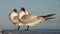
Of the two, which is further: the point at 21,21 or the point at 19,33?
the point at 21,21

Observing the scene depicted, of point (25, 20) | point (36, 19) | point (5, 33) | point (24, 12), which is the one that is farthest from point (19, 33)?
point (24, 12)

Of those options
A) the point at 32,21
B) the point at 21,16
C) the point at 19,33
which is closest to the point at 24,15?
the point at 21,16

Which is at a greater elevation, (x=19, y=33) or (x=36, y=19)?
(x=36, y=19)

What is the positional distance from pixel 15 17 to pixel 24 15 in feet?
0.63

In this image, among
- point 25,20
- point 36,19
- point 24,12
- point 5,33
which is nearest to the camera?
point 5,33

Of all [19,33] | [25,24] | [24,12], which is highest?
[24,12]

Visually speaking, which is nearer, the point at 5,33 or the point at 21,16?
the point at 5,33

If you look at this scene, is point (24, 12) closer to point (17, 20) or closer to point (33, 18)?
point (17, 20)

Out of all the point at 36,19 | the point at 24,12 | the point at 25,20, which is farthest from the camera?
the point at 24,12

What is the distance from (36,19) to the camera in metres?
2.95

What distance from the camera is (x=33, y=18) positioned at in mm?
3029

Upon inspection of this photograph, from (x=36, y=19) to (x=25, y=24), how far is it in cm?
47

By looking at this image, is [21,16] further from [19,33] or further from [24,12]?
[19,33]

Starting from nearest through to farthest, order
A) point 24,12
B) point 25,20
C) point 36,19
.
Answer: point 36,19 < point 25,20 < point 24,12
